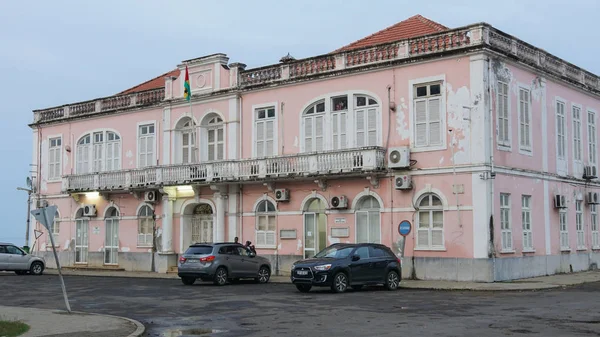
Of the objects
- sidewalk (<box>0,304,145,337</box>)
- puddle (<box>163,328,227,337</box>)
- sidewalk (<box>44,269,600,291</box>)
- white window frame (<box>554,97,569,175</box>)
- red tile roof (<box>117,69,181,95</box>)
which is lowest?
sidewalk (<box>44,269,600,291</box>)

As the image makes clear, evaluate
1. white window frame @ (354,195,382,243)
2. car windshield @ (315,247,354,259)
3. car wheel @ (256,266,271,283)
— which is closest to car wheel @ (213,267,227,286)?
car wheel @ (256,266,271,283)

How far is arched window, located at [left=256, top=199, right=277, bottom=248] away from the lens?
32719 mm

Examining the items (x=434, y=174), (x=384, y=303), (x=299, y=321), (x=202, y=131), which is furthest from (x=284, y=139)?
(x=299, y=321)

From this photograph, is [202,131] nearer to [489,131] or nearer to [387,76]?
[387,76]

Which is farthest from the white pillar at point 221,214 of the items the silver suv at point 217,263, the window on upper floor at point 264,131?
the silver suv at point 217,263

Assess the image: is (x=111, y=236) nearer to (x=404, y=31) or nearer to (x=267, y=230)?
(x=267, y=230)

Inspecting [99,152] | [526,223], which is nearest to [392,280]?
[526,223]

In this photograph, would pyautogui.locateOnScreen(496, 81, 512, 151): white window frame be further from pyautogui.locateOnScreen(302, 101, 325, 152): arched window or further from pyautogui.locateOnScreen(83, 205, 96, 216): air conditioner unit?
pyautogui.locateOnScreen(83, 205, 96, 216): air conditioner unit

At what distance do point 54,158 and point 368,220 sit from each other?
69.2 ft

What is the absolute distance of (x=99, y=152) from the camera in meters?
40.4

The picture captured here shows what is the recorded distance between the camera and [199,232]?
36.0 meters

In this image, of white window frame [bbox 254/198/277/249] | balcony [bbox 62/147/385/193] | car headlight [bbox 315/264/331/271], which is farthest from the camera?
white window frame [bbox 254/198/277/249]

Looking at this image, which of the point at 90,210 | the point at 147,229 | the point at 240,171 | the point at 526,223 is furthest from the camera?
the point at 90,210

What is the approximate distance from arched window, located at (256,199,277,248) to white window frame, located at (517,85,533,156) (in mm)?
10701
